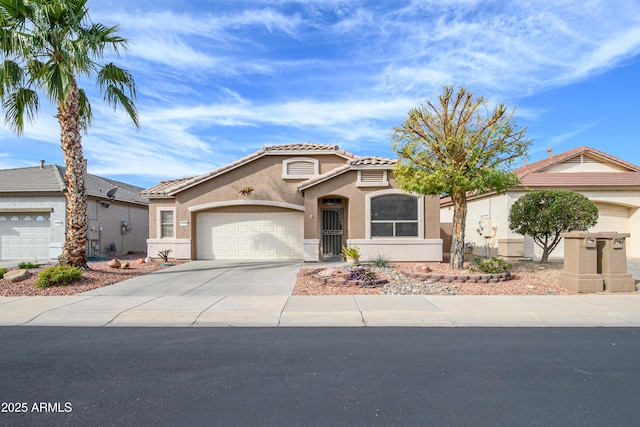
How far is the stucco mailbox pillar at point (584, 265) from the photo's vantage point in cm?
950

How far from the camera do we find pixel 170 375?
4.61m

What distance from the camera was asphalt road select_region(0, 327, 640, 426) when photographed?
3676 millimetres

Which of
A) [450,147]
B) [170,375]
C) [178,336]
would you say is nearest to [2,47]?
[178,336]

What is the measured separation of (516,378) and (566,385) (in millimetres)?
503

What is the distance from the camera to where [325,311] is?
7.55m

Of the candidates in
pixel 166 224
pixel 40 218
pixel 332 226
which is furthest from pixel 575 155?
pixel 40 218

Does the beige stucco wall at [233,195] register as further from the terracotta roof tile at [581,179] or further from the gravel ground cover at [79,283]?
the terracotta roof tile at [581,179]

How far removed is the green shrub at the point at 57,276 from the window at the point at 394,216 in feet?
32.9

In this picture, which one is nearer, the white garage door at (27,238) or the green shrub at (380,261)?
the green shrub at (380,261)

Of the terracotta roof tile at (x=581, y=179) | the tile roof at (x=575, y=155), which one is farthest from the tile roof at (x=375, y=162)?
the tile roof at (x=575, y=155)

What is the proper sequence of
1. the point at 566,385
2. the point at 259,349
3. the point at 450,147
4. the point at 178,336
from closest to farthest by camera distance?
the point at 566,385 → the point at 259,349 → the point at 178,336 → the point at 450,147

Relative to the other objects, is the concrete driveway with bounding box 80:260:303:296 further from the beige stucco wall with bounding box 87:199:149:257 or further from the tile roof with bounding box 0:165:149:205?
the tile roof with bounding box 0:165:149:205

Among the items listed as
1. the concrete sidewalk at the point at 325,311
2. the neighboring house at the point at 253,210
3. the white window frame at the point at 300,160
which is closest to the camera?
the concrete sidewalk at the point at 325,311

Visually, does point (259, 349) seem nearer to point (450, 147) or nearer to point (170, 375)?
point (170, 375)
